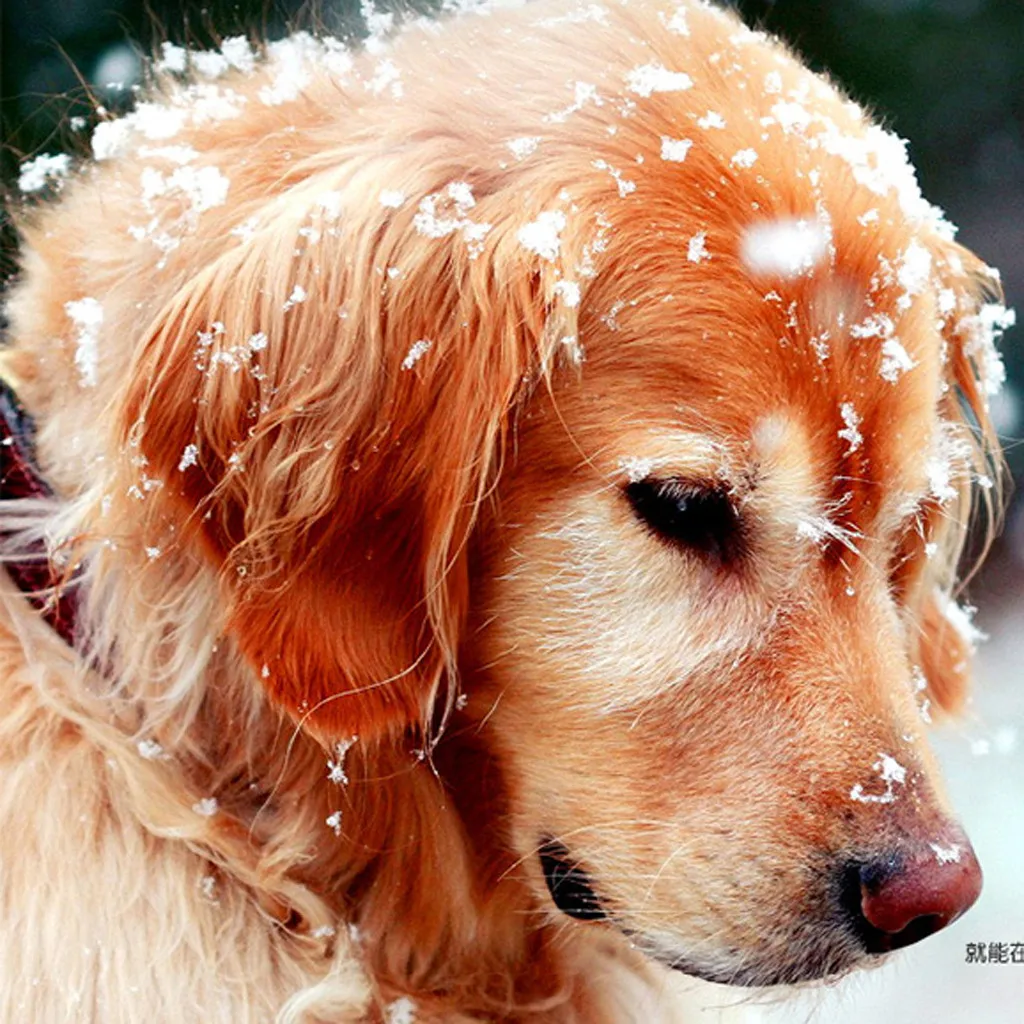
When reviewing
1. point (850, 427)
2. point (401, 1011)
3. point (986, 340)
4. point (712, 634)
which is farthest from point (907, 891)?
point (986, 340)

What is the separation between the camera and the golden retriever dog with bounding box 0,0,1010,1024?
0.97 meters

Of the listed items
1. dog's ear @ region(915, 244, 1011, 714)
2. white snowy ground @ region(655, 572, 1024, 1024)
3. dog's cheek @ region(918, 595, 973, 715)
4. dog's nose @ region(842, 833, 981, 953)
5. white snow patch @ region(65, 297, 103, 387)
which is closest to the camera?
dog's nose @ region(842, 833, 981, 953)

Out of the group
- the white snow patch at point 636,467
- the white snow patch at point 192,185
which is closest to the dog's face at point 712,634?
the white snow patch at point 636,467

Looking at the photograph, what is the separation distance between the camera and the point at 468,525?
3.18 feet

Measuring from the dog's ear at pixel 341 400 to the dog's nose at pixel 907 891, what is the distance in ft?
1.30

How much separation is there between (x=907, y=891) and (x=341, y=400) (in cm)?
58

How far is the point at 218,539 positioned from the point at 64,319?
0.29 metres

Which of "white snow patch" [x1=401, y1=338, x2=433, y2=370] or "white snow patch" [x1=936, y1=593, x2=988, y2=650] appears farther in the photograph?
"white snow patch" [x1=936, y1=593, x2=988, y2=650]

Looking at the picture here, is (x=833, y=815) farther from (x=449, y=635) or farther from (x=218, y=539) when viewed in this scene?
(x=218, y=539)

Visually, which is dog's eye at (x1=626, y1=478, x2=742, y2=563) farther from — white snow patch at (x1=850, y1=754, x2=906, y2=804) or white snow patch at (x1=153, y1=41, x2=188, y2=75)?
white snow patch at (x1=153, y1=41, x2=188, y2=75)

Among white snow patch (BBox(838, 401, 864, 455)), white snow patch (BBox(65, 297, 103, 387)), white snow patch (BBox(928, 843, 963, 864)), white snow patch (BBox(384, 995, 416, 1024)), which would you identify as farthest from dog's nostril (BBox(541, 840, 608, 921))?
white snow patch (BBox(65, 297, 103, 387))

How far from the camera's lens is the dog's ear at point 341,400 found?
3.16ft

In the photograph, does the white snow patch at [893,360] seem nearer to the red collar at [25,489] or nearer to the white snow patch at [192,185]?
the white snow patch at [192,185]

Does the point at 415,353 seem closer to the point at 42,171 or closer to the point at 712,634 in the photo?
the point at 712,634
